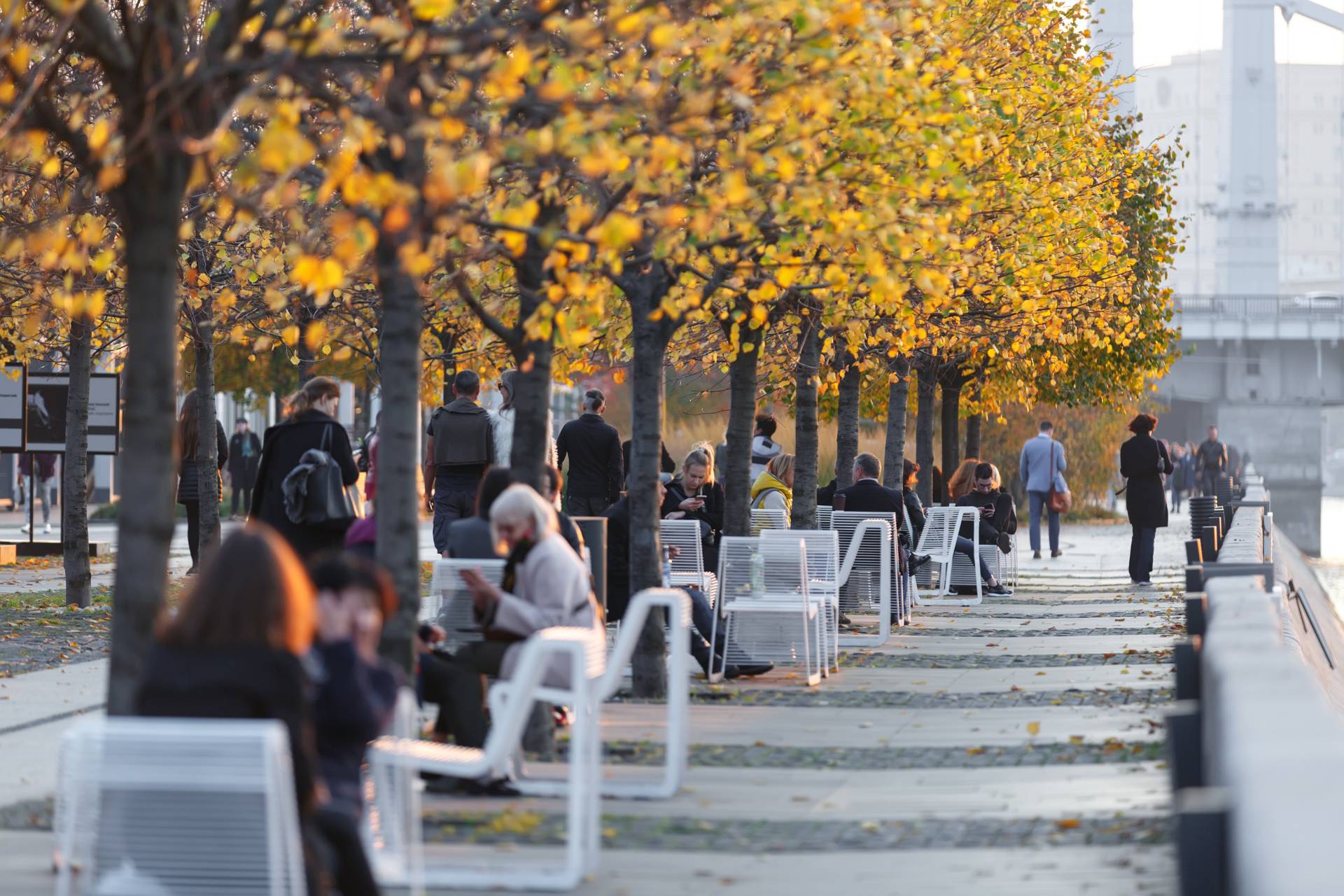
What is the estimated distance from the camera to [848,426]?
21.4m

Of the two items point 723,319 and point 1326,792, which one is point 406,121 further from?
point 723,319

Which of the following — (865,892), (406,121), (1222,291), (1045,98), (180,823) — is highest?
(1222,291)

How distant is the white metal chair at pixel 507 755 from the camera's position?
20.9 feet

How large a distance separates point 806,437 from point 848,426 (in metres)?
4.20

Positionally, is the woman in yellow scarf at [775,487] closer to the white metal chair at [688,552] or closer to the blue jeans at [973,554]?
the white metal chair at [688,552]

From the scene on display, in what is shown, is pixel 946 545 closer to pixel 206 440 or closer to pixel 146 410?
pixel 206 440

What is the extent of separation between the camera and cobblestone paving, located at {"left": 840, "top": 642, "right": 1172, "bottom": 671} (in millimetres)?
14289

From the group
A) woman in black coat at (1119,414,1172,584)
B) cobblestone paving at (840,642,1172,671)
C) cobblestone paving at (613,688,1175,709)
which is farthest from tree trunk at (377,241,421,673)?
woman in black coat at (1119,414,1172,584)

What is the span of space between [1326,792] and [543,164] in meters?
5.69

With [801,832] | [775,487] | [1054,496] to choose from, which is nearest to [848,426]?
[775,487]

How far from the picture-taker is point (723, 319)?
55.3 ft

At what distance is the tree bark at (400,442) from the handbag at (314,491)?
3.39 metres

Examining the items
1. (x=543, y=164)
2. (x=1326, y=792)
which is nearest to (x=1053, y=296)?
(x=543, y=164)

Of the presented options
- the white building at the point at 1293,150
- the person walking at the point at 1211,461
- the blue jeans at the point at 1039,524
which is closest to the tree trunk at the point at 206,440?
the blue jeans at the point at 1039,524
